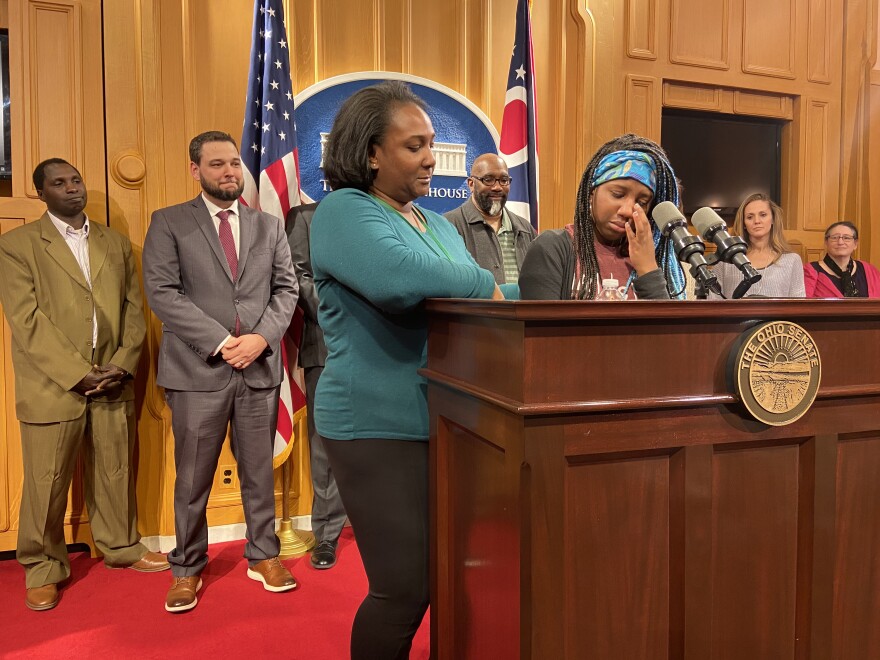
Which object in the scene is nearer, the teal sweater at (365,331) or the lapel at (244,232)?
the teal sweater at (365,331)

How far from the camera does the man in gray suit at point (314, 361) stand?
3.09 meters

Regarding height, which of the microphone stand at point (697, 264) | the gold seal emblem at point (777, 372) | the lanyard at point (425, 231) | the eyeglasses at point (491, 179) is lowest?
the gold seal emblem at point (777, 372)

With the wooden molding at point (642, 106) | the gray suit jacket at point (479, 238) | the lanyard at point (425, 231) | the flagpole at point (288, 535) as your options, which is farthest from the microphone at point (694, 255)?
the wooden molding at point (642, 106)

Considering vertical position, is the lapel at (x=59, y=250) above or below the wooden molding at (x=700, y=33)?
below

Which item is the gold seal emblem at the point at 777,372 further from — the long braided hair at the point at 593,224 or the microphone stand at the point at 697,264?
the long braided hair at the point at 593,224

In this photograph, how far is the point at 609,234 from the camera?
1665 millimetres

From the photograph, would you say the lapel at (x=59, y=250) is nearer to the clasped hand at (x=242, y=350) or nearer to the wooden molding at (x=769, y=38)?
the clasped hand at (x=242, y=350)

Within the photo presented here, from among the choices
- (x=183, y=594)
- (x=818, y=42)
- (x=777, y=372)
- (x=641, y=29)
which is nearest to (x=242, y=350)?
(x=183, y=594)

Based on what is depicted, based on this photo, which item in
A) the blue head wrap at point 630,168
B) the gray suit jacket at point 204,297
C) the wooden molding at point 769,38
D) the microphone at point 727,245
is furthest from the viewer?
the wooden molding at point 769,38

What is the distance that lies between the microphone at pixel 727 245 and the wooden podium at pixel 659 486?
0.41 ft

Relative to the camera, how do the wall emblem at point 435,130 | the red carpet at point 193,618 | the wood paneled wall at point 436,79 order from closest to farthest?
the red carpet at point 193,618, the wood paneled wall at point 436,79, the wall emblem at point 435,130

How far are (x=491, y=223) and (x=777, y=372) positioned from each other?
2.17 m

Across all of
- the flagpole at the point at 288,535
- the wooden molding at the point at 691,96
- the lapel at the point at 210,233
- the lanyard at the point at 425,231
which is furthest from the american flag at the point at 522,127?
the lanyard at the point at 425,231

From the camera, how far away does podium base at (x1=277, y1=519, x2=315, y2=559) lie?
3127mm
